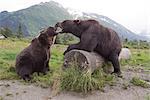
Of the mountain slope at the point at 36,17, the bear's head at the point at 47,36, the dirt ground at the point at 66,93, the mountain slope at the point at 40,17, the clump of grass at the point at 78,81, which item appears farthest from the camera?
the mountain slope at the point at 36,17

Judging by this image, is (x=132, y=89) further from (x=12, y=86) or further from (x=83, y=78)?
(x=12, y=86)

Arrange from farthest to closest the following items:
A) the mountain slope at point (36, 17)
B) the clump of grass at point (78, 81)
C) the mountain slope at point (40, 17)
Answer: the mountain slope at point (36, 17) → the mountain slope at point (40, 17) → the clump of grass at point (78, 81)

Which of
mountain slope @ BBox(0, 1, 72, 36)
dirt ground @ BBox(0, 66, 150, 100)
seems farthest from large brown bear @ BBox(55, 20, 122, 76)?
mountain slope @ BBox(0, 1, 72, 36)

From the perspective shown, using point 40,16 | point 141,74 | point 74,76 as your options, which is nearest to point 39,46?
point 74,76

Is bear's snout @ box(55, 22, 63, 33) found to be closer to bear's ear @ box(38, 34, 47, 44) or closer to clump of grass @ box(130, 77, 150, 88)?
bear's ear @ box(38, 34, 47, 44)

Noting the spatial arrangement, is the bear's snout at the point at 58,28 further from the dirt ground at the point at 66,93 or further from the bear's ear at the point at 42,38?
the dirt ground at the point at 66,93

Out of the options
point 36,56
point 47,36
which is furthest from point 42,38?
point 36,56

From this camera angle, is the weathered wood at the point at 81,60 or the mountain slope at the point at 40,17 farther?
the mountain slope at the point at 40,17

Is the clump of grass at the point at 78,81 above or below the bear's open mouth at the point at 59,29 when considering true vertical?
below

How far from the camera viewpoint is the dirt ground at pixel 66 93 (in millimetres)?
9367

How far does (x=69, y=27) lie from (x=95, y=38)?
1.03 meters

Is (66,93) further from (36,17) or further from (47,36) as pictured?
(36,17)

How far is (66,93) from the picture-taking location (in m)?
9.67

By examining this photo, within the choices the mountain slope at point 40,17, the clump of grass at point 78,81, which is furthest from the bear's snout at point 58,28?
the mountain slope at point 40,17
